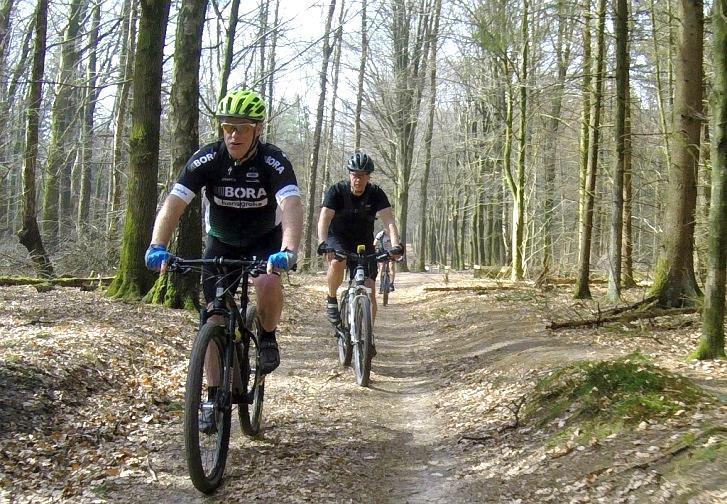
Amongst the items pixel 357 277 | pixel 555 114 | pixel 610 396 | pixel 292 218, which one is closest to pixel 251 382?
pixel 292 218

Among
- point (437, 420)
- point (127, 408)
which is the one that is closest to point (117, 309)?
point (127, 408)

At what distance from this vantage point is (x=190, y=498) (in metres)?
3.54

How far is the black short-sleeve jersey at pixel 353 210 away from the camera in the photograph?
718 cm

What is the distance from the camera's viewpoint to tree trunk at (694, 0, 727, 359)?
534cm

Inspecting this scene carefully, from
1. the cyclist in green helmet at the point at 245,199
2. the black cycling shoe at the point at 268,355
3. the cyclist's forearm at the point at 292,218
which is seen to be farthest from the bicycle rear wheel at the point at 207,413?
the cyclist's forearm at the point at 292,218

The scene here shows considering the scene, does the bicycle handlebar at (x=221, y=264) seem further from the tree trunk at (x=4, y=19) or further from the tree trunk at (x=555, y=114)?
the tree trunk at (x=4, y=19)

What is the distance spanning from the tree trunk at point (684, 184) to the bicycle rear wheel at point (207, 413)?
7.33 metres

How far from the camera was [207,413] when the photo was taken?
140 inches

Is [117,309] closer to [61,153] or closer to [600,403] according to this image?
[600,403]

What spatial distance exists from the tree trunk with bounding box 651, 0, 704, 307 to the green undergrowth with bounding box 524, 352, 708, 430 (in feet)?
14.6

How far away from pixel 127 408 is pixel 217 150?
2402 mm

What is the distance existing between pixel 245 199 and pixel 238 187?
3.7 inches

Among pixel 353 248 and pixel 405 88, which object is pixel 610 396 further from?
pixel 405 88

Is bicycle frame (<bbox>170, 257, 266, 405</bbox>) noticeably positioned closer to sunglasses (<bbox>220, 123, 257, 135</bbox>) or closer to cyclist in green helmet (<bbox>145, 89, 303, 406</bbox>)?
cyclist in green helmet (<bbox>145, 89, 303, 406</bbox>)
